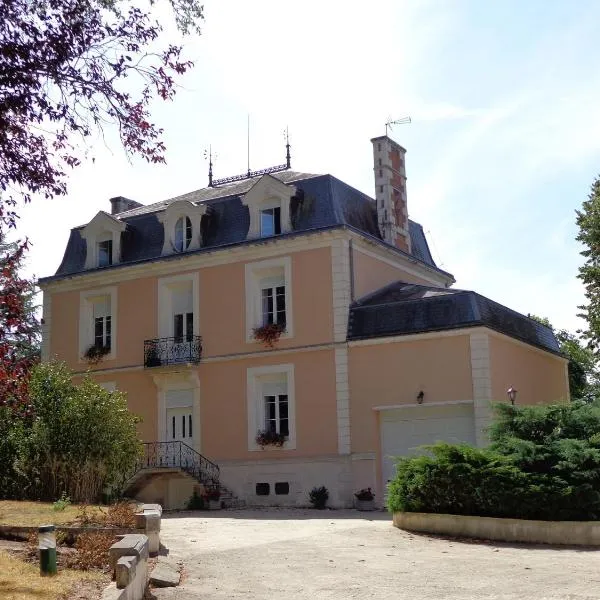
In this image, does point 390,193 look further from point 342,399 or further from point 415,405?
point 415,405

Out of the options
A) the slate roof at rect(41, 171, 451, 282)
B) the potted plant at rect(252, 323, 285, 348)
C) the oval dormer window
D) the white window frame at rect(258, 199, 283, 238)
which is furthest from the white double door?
the white window frame at rect(258, 199, 283, 238)

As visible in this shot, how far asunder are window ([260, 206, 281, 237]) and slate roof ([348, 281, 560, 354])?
10.1 feet

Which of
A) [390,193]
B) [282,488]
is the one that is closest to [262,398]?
[282,488]

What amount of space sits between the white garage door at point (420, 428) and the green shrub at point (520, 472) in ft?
19.4

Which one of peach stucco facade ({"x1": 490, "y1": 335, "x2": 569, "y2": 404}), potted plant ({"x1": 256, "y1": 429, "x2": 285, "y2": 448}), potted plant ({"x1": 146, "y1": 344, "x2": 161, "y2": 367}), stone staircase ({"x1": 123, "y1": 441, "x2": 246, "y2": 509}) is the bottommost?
stone staircase ({"x1": 123, "y1": 441, "x2": 246, "y2": 509})

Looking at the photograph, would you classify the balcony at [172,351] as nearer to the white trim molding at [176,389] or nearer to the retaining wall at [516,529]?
the white trim molding at [176,389]

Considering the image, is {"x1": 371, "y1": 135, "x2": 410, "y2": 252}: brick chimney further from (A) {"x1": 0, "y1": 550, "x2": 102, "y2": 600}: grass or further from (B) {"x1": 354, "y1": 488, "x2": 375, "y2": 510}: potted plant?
(A) {"x1": 0, "y1": 550, "x2": 102, "y2": 600}: grass

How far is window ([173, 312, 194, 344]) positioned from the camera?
25.6 m

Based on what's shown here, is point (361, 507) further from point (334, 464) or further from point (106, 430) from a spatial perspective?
point (106, 430)

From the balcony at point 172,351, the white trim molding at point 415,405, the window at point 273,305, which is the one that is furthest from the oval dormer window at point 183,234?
the white trim molding at point 415,405

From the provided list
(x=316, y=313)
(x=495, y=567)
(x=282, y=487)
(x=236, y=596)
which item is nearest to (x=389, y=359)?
(x=316, y=313)

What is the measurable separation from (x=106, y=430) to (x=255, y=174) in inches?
514

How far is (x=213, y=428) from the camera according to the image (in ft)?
80.1

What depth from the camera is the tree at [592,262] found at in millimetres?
25781
